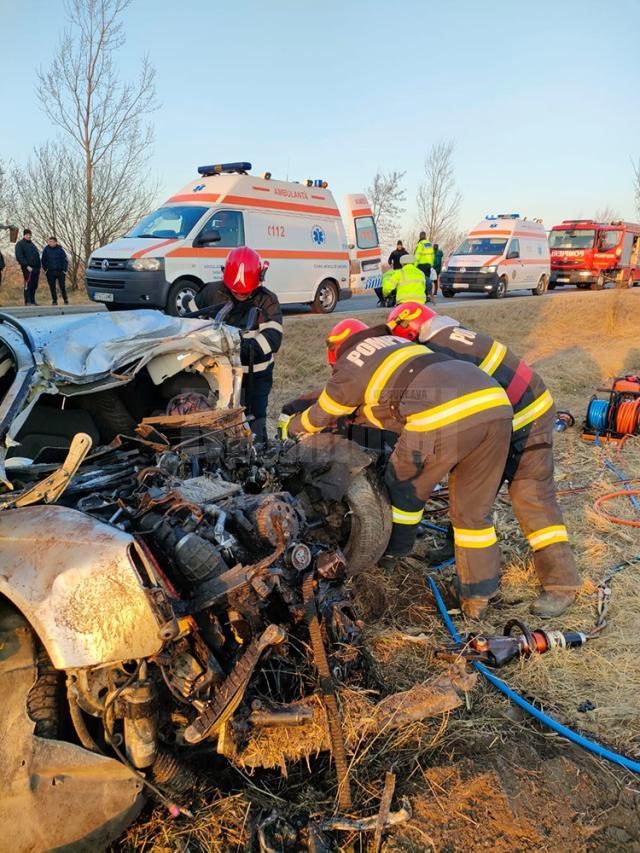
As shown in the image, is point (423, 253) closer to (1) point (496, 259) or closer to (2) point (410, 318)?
(1) point (496, 259)

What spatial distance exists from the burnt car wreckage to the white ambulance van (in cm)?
1650

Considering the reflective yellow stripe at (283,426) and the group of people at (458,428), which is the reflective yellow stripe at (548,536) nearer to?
the group of people at (458,428)

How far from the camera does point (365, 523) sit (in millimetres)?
3240

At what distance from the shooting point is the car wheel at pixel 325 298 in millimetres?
12477

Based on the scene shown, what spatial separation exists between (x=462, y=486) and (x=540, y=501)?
0.65 metres

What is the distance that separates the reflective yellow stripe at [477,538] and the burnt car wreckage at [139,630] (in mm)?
1120

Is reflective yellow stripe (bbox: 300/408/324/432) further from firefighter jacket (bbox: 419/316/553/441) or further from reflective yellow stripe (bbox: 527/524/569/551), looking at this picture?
reflective yellow stripe (bbox: 527/524/569/551)

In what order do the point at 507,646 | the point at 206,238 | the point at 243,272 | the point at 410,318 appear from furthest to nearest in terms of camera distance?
the point at 206,238 → the point at 243,272 → the point at 410,318 → the point at 507,646

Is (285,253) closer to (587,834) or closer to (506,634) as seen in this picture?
(506,634)


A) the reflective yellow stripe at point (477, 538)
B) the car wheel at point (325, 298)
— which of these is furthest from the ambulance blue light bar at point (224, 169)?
the reflective yellow stripe at point (477, 538)

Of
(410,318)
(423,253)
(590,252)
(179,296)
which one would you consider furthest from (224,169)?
(590,252)

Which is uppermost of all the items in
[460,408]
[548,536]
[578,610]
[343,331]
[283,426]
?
[343,331]

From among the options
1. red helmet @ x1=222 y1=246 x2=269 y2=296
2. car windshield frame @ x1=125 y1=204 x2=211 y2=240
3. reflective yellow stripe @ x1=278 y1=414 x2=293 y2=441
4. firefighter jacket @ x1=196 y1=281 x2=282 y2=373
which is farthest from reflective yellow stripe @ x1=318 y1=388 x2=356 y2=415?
car windshield frame @ x1=125 y1=204 x2=211 y2=240

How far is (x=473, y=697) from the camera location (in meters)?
2.75
